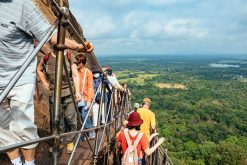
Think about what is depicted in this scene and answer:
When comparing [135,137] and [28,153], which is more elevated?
[28,153]

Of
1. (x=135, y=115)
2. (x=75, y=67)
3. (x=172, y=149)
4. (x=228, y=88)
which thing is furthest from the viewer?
(x=228, y=88)

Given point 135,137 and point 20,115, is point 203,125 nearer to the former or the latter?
point 135,137

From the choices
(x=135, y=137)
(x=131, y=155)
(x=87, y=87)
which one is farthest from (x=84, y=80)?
(x=131, y=155)

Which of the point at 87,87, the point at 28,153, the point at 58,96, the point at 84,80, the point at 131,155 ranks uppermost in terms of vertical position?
the point at 58,96

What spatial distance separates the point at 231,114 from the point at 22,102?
3168 inches

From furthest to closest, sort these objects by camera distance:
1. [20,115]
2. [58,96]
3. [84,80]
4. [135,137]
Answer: [84,80] → [135,137] → [20,115] → [58,96]

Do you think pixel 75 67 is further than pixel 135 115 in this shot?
Yes

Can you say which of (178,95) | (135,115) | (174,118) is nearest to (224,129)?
(174,118)

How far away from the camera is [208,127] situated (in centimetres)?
6456

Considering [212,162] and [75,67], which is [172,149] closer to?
[212,162]

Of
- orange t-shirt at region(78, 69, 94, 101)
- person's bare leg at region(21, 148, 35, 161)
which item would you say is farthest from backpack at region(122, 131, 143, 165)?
person's bare leg at region(21, 148, 35, 161)

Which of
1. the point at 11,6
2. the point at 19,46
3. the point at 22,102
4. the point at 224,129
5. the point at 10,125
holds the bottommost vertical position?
the point at 224,129

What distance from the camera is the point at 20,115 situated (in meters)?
2.31

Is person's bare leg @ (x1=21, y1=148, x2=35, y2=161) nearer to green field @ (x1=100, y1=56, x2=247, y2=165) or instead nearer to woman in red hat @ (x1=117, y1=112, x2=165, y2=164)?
woman in red hat @ (x1=117, y1=112, x2=165, y2=164)
